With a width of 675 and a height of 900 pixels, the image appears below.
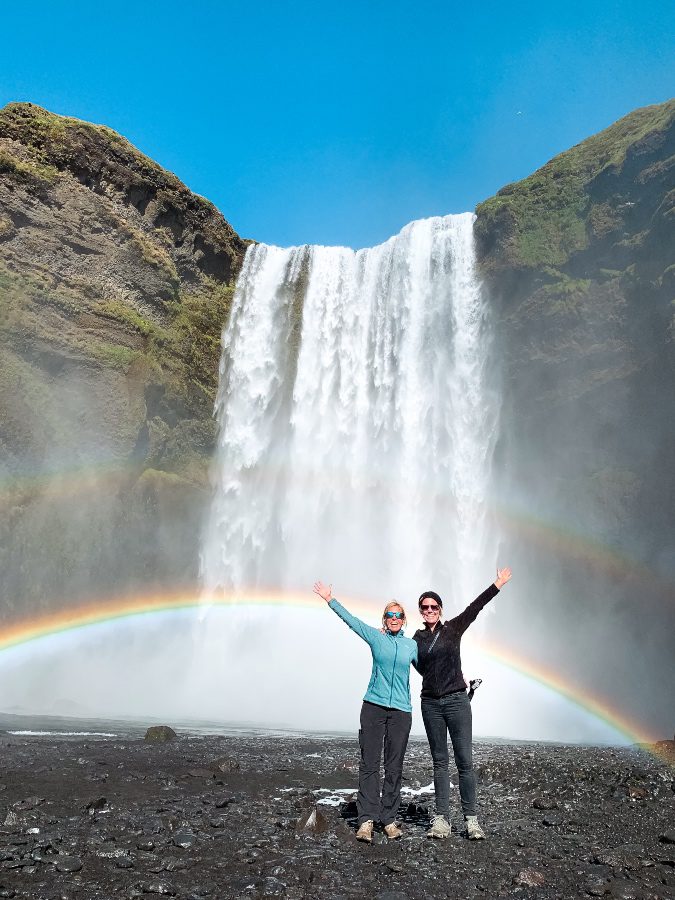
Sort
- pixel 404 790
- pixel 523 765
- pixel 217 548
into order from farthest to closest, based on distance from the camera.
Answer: pixel 217 548
pixel 523 765
pixel 404 790

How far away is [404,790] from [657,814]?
9.56 feet

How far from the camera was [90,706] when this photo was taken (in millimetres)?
25438

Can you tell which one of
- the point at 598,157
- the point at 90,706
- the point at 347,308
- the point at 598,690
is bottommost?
the point at 90,706

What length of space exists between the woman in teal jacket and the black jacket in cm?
15

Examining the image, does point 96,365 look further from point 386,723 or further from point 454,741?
point 454,741

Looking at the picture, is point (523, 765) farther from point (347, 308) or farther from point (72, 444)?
point (347, 308)

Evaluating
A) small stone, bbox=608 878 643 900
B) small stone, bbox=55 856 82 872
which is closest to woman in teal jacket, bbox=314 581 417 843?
small stone, bbox=608 878 643 900

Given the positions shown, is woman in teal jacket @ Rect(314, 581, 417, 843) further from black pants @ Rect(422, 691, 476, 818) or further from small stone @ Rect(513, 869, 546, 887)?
small stone @ Rect(513, 869, 546, 887)

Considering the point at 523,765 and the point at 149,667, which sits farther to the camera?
the point at 149,667

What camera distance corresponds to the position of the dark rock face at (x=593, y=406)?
1082 inches

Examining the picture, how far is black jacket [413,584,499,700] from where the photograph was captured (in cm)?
547

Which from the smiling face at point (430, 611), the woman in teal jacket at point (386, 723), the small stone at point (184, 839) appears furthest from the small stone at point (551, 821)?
the small stone at point (184, 839)

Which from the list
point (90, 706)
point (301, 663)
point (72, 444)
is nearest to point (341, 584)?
point (301, 663)

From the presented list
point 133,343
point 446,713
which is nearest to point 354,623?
point 446,713
